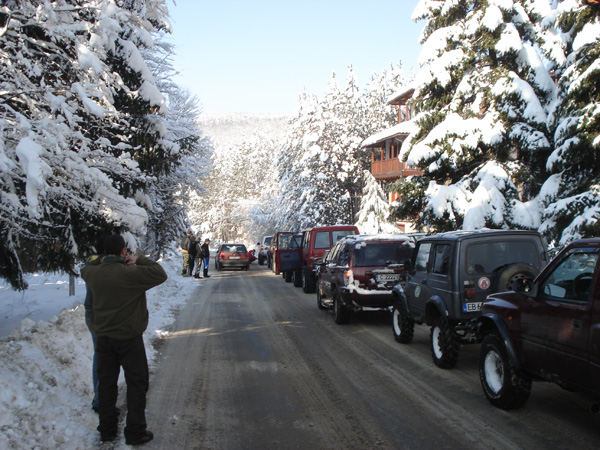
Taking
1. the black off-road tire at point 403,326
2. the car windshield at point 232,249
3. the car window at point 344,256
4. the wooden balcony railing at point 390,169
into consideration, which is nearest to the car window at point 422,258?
the black off-road tire at point 403,326

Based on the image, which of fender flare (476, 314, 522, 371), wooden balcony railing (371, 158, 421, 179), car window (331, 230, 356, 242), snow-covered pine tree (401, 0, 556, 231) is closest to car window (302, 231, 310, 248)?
car window (331, 230, 356, 242)

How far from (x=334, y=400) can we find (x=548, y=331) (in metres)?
2.53

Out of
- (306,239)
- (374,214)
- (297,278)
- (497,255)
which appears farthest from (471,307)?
(374,214)

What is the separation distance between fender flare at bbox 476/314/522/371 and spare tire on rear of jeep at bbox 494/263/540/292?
92 cm

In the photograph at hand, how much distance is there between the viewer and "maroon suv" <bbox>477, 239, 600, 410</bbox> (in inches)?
181

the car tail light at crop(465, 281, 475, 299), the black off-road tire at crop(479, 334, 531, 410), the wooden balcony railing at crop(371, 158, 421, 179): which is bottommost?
the black off-road tire at crop(479, 334, 531, 410)

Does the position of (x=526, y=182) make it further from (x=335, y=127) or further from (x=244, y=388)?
(x=335, y=127)

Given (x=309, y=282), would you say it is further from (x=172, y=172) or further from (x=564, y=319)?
(x=564, y=319)

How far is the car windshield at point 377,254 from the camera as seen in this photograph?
1141 centimetres

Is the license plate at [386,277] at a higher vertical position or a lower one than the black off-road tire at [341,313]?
higher

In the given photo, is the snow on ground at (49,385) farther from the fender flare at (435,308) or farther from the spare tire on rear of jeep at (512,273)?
the spare tire on rear of jeep at (512,273)

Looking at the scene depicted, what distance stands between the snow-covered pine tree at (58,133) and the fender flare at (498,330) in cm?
500

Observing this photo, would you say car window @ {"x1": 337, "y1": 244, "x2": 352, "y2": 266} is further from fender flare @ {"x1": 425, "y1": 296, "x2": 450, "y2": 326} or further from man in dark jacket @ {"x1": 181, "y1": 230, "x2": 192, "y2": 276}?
man in dark jacket @ {"x1": 181, "y1": 230, "x2": 192, "y2": 276}

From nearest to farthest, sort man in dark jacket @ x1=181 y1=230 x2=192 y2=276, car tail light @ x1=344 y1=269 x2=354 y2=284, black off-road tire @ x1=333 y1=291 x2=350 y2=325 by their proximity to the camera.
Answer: car tail light @ x1=344 y1=269 x2=354 y2=284
black off-road tire @ x1=333 y1=291 x2=350 y2=325
man in dark jacket @ x1=181 y1=230 x2=192 y2=276
